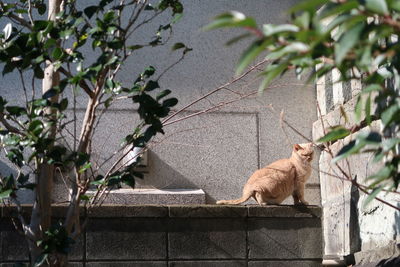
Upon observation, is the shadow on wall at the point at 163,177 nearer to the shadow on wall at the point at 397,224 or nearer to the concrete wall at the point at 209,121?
the concrete wall at the point at 209,121

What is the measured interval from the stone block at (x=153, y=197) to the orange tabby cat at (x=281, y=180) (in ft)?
1.52

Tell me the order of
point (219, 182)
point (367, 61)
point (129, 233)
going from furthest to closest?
point (219, 182)
point (129, 233)
point (367, 61)

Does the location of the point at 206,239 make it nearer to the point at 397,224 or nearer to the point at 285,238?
the point at 285,238

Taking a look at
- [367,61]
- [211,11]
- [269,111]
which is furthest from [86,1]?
[367,61]

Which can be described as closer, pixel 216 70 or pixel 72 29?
pixel 72 29

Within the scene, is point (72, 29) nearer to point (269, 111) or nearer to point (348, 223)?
point (348, 223)

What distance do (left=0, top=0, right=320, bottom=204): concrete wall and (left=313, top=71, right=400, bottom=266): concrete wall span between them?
0.31 m

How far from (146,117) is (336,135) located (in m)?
1.20

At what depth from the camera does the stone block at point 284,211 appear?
454 centimetres

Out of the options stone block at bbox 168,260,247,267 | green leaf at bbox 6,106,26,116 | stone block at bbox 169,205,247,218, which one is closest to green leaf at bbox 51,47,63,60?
green leaf at bbox 6,106,26,116

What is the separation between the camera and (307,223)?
4594mm

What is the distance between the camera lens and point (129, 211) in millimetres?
4426

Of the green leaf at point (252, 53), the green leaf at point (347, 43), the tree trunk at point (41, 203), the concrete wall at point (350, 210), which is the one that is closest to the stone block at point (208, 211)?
the concrete wall at point (350, 210)

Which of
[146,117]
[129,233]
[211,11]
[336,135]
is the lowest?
[129,233]
